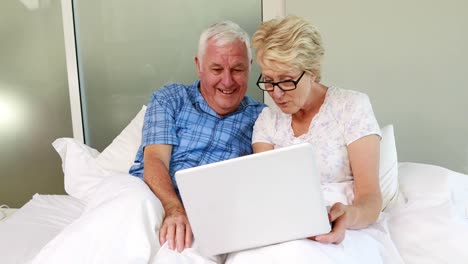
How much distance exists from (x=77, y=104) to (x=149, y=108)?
2.71 ft

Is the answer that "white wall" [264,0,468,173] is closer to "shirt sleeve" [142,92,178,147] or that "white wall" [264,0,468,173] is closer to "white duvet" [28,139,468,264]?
"white duvet" [28,139,468,264]

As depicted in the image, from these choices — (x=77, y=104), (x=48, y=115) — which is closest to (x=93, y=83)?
(x=77, y=104)

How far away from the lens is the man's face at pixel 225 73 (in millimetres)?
1489

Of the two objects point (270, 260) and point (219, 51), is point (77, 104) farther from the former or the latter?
point (270, 260)

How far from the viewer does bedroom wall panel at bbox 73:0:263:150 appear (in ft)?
7.07

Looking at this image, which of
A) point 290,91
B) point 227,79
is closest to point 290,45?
point 290,91

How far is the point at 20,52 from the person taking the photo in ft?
7.45

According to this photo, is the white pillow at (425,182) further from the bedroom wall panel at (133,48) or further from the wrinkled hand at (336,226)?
the bedroom wall panel at (133,48)

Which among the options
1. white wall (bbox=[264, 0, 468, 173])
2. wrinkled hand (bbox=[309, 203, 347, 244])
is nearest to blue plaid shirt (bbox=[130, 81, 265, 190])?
wrinkled hand (bbox=[309, 203, 347, 244])

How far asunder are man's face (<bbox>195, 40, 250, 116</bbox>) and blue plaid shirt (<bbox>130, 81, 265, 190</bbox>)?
0.06 m

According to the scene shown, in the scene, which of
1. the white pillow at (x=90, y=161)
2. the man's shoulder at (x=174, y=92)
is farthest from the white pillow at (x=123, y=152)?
the man's shoulder at (x=174, y=92)

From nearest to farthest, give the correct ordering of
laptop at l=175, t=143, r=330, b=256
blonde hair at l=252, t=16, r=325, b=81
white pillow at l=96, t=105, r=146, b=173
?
laptop at l=175, t=143, r=330, b=256, blonde hair at l=252, t=16, r=325, b=81, white pillow at l=96, t=105, r=146, b=173

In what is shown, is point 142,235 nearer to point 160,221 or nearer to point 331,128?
point 160,221

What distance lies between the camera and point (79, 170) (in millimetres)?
1717
